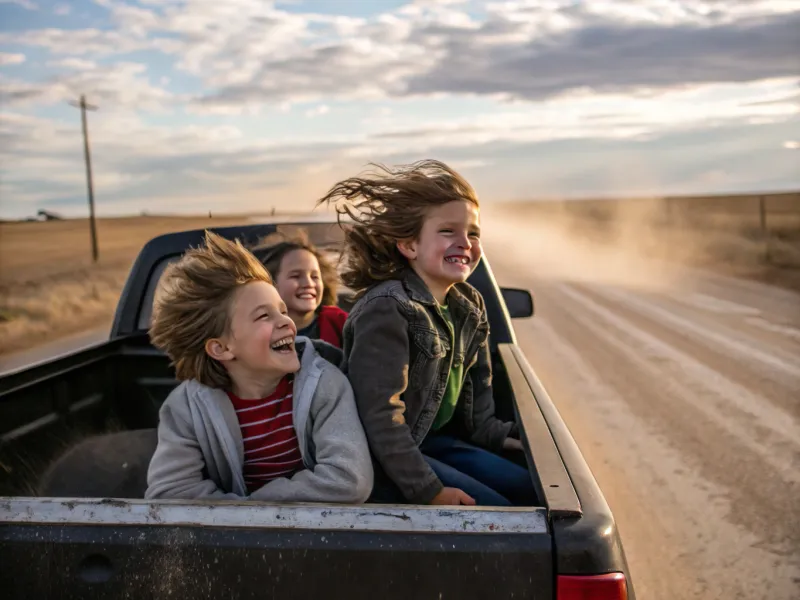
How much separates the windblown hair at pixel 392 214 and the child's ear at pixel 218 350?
677 millimetres

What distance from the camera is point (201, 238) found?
407 centimetres

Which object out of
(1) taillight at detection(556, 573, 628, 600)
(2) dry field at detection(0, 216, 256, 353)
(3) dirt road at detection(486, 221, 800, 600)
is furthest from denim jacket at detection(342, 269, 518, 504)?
(3) dirt road at detection(486, 221, 800, 600)

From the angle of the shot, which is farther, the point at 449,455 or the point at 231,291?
the point at 449,455

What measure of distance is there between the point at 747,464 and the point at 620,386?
225cm

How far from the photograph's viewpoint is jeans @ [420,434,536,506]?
2.57 m

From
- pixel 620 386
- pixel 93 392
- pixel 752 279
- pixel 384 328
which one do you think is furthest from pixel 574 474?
pixel 752 279

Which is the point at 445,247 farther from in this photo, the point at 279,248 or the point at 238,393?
the point at 279,248

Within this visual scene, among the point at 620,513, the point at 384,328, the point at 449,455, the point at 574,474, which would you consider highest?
the point at 384,328

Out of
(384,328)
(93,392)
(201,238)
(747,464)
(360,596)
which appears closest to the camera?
(360,596)

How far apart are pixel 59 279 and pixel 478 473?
28.5 meters

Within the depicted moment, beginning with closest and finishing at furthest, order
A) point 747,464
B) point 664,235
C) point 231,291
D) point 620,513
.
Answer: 1. point 231,291
2. point 620,513
3. point 747,464
4. point 664,235

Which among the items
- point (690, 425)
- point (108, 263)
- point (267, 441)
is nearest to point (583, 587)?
point (267, 441)

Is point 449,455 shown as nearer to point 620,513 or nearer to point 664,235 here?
point 620,513

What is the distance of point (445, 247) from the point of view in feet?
9.31
